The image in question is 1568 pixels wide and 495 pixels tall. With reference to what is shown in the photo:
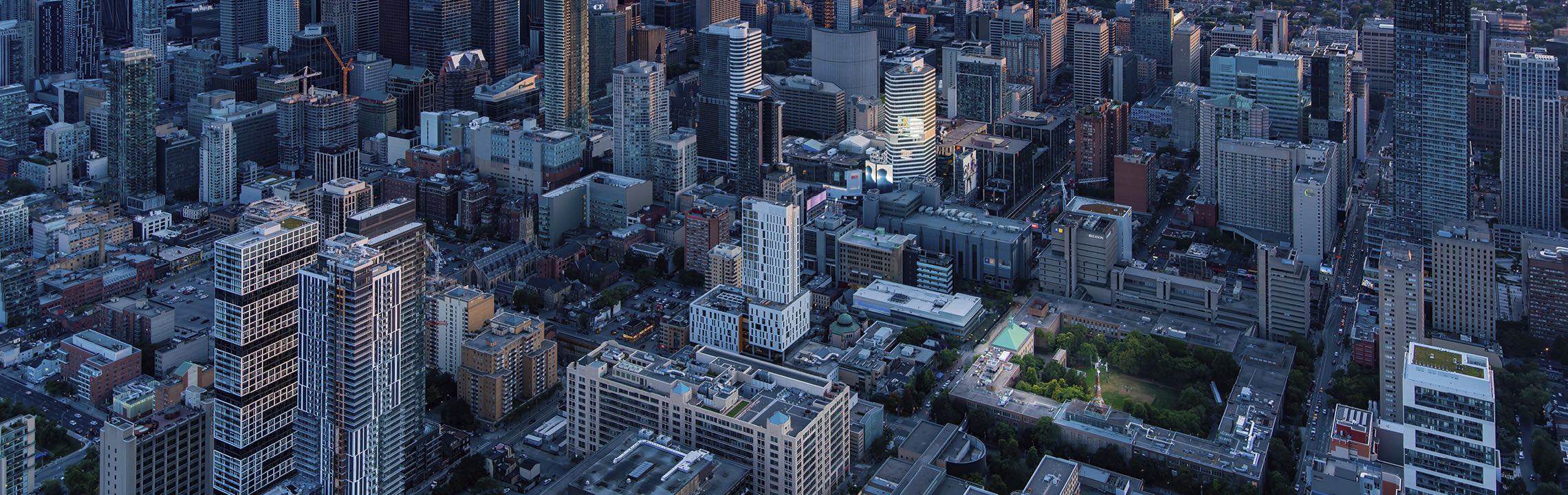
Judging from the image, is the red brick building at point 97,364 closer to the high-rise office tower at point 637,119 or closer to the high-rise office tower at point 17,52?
the high-rise office tower at point 637,119

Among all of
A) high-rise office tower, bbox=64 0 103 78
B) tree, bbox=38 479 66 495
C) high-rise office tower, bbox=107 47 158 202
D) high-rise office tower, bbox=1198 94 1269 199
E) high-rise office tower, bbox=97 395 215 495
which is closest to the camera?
high-rise office tower, bbox=97 395 215 495

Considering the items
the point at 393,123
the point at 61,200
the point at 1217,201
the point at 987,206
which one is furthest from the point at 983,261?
the point at 61,200

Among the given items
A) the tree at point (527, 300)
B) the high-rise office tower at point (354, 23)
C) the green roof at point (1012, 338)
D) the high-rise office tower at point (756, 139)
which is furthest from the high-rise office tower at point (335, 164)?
the green roof at point (1012, 338)

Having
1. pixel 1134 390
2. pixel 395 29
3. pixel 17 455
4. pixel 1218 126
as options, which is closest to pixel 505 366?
pixel 17 455

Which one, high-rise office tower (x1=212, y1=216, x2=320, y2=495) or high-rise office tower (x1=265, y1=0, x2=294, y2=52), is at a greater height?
high-rise office tower (x1=265, y1=0, x2=294, y2=52)

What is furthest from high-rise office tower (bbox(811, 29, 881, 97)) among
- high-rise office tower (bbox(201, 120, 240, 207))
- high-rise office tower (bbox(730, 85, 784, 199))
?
high-rise office tower (bbox(201, 120, 240, 207))

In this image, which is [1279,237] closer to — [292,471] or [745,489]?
[745,489]

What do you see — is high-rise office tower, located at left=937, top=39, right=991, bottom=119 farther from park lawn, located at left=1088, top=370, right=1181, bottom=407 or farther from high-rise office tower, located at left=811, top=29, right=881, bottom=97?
park lawn, located at left=1088, top=370, right=1181, bottom=407
